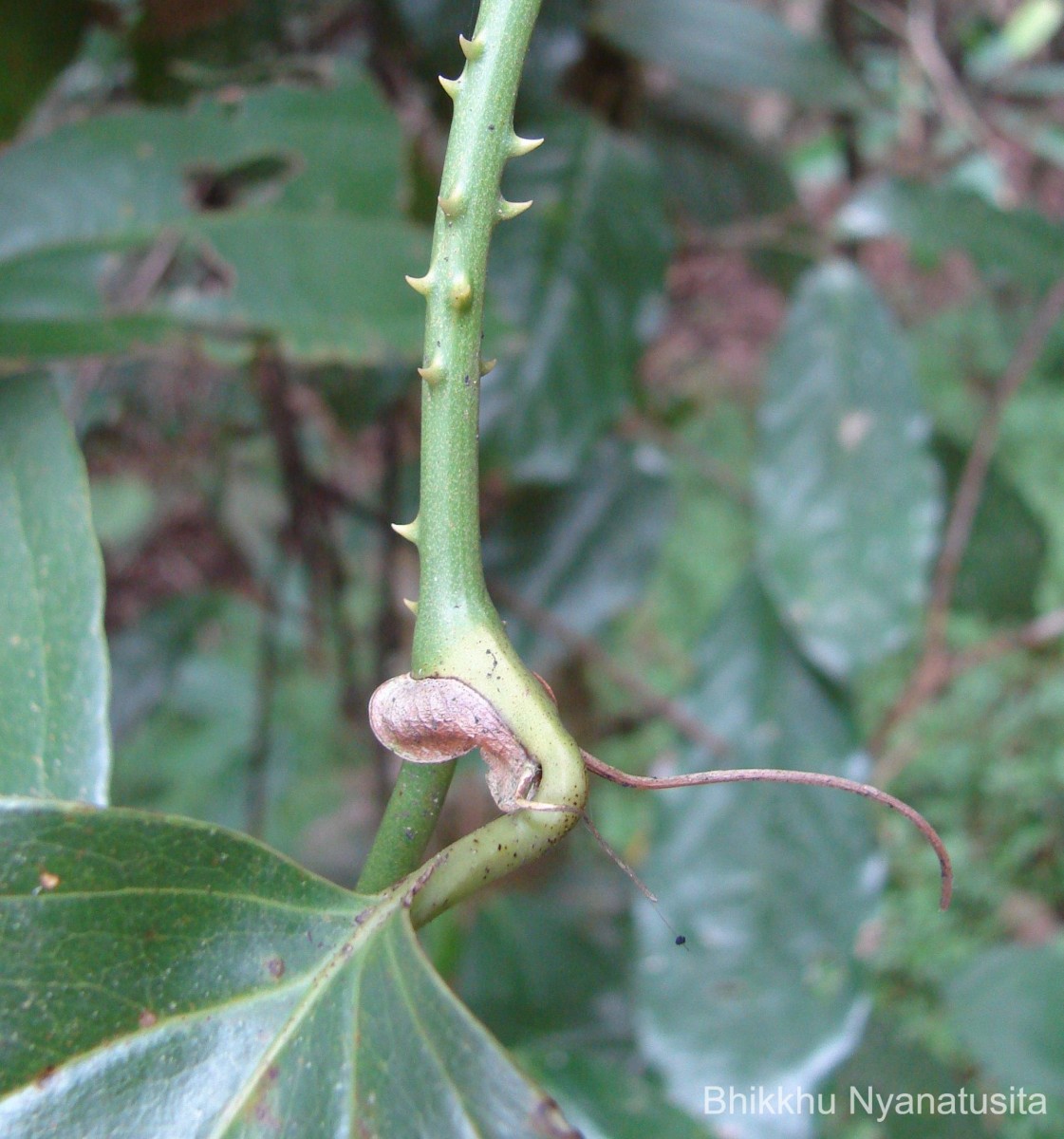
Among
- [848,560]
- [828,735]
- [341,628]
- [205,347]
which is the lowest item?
[341,628]

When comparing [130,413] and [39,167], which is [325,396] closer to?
[130,413]

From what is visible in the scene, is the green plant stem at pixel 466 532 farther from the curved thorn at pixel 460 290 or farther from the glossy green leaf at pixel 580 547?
the glossy green leaf at pixel 580 547

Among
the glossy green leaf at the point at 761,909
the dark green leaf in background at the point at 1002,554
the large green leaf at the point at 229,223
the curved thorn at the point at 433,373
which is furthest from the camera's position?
the dark green leaf in background at the point at 1002,554

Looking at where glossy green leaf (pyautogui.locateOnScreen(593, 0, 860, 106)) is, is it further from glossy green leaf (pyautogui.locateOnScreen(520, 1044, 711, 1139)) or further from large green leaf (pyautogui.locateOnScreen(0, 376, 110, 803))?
glossy green leaf (pyautogui.locateOnScreen(520, 1044, 711, 1139))

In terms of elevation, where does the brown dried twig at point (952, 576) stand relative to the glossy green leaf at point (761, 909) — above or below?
above

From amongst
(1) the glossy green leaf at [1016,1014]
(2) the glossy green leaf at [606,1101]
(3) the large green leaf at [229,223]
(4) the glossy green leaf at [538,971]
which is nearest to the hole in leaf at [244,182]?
(3) the large green leaf at [229,223]

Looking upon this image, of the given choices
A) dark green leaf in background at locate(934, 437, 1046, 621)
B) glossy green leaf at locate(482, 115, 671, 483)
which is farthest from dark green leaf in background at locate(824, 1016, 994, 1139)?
glossy green leaf at locate(482, 115, 671, 483)

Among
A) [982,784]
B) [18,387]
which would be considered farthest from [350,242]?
[982,784]
